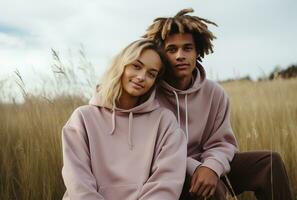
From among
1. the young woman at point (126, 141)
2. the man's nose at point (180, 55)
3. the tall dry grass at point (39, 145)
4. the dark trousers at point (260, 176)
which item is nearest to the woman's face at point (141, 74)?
the young woman at point (126, 141)

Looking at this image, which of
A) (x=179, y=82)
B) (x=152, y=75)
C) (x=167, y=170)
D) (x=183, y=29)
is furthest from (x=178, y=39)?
(x=167, y=170)

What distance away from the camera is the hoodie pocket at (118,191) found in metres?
2.22

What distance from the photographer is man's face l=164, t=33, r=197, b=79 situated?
8.59 feet

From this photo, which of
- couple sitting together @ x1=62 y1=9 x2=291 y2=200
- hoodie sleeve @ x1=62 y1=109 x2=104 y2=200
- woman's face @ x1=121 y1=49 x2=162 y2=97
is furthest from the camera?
woman's face @ x1=121 y1=49 x2=162 y2=97

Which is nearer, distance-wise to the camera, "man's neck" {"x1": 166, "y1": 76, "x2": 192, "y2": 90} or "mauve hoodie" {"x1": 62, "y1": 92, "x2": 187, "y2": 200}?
"mauve hoodie" {"x1": 62, "y1": 92, "x2": 187, "y2": 200}

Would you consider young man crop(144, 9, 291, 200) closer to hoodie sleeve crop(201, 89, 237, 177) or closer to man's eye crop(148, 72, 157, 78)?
hoodie sleeve crop(201, 89, 237, 177)

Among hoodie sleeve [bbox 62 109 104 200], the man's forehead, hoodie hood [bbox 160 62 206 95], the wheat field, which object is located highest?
the man's forehead

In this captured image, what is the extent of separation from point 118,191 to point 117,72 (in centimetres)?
65

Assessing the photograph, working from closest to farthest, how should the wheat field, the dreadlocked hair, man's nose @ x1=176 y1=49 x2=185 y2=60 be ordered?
man's nose @ x1=176 y1=49 x2=185 y2=60 < the dreadlocked hair < the wheat field

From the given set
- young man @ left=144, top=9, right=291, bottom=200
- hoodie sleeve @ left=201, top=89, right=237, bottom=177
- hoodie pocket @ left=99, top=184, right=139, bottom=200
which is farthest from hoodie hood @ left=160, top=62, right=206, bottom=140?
hoodie pocket @ left=99, top=184, right=139, bottom=200

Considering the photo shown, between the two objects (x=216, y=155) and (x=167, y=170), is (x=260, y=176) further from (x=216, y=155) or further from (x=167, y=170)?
(x=167, y=170)

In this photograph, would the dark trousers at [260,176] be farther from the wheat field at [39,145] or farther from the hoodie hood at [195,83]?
the hoodie hood at [195,83]

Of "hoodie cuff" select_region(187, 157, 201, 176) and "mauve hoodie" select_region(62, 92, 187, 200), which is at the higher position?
"mauve hoodie" select_region(62, 92, 187, 200)

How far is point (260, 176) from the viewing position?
2.57 meters
